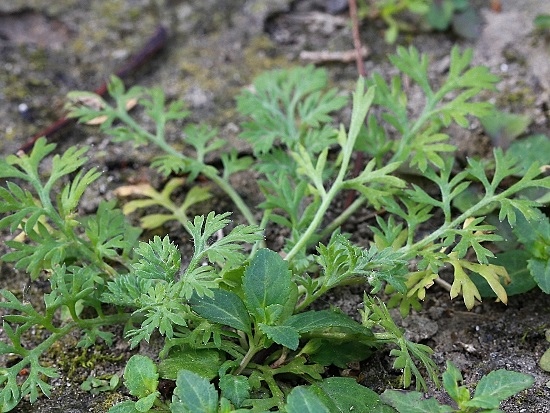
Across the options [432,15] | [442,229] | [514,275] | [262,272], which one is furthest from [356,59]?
[262,272]

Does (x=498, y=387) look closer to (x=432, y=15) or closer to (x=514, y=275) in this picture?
(x=514, y=275)

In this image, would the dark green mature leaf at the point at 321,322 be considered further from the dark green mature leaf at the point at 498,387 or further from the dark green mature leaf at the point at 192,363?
the dark green mature leaf at the point at 498,387

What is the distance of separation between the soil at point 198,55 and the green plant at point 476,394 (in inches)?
27.2

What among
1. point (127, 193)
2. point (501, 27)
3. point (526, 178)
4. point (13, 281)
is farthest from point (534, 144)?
point (13, 281)

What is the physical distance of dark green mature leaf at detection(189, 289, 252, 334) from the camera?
6.93ft

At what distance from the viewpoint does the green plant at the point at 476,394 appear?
1.86 metres

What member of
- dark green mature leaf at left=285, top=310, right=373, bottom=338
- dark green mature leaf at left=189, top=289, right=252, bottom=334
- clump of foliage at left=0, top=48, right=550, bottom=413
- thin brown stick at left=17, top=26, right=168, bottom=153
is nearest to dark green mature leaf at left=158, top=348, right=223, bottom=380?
clump of foliage at left=0, top=48, right=550, bottom=413

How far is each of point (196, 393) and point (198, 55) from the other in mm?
2224

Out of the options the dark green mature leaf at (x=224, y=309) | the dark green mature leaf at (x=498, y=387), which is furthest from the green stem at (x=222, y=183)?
the dark green mature leaf at (x=498, y=387)

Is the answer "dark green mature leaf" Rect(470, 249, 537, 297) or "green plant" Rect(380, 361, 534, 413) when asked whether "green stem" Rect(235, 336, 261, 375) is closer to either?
"green plant" Rect(380, 361, 534, 413)

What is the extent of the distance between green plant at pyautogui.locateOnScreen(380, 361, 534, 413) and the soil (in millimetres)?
692

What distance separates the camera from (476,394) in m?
1.90

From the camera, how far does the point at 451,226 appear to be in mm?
2379

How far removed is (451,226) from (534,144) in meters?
0.80
